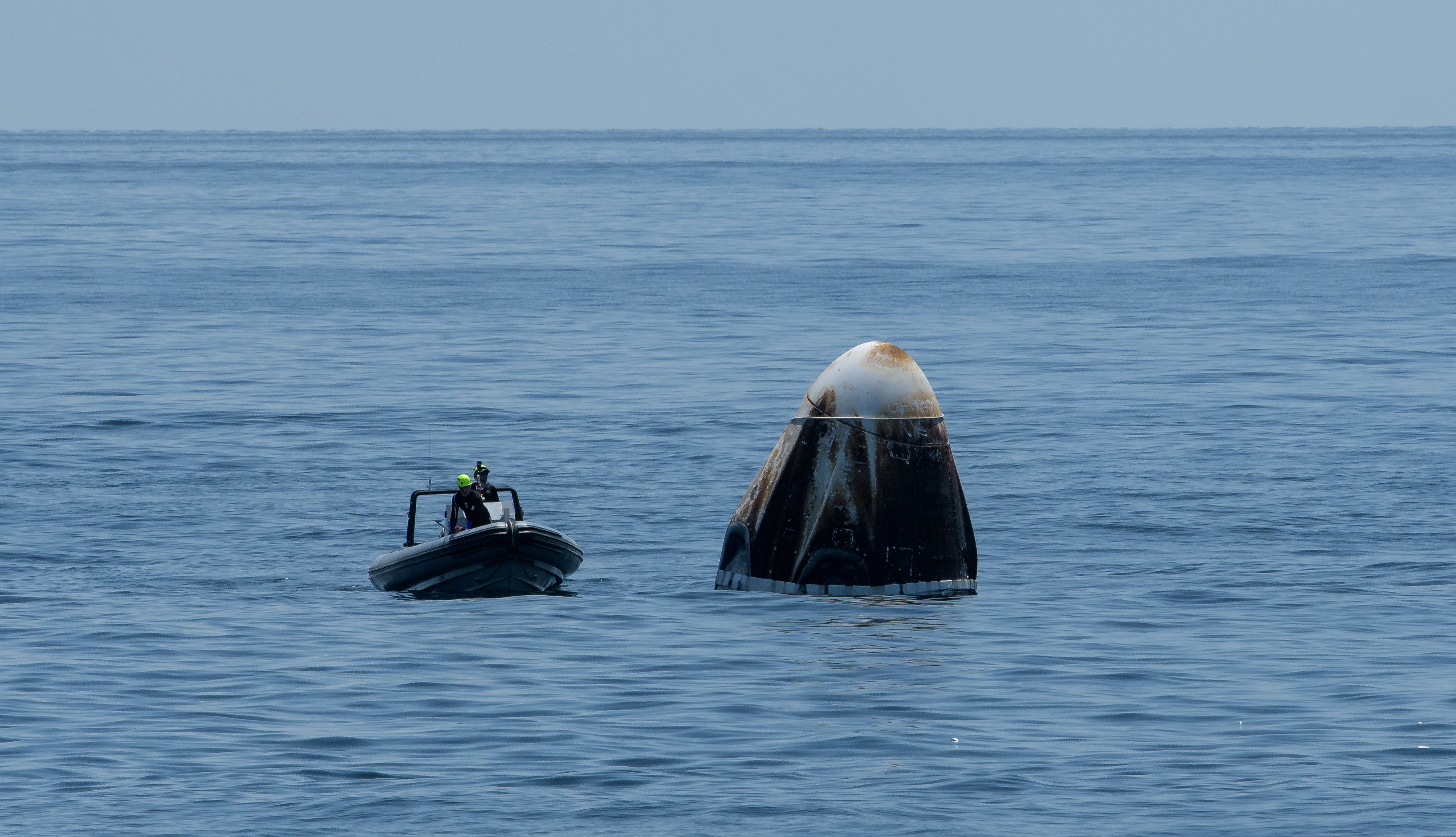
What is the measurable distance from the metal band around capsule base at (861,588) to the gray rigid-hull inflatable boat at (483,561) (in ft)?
8.60

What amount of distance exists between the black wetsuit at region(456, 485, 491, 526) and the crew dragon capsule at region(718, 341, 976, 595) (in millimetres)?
3778

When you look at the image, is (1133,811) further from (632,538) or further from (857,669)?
(632,538)

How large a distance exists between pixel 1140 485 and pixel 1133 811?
19.0m

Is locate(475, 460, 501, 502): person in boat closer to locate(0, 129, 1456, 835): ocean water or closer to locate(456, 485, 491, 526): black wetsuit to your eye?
locate(456, 485, 491, 526): black wetsuit

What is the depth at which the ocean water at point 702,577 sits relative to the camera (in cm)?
1766

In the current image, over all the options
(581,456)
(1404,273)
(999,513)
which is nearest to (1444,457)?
(999,513)

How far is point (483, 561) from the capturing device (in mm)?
26109

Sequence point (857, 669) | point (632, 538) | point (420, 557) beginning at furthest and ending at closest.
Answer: point (632, 538) → point (420, 557) → point (857, 669)

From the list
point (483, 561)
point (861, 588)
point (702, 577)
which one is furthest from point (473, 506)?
point (861, 588)

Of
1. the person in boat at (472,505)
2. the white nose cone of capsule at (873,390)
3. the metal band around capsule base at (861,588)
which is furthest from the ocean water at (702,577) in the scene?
the white nose cone of capsule at (873,390)

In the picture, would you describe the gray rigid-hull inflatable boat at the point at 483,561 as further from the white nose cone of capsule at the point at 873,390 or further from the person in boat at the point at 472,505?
the white nose cone of capsule at the point at 873,390

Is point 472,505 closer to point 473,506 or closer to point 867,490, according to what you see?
point 473,506

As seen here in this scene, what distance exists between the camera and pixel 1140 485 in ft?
116

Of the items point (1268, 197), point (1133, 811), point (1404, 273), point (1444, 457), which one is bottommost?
point (1133, 811)
